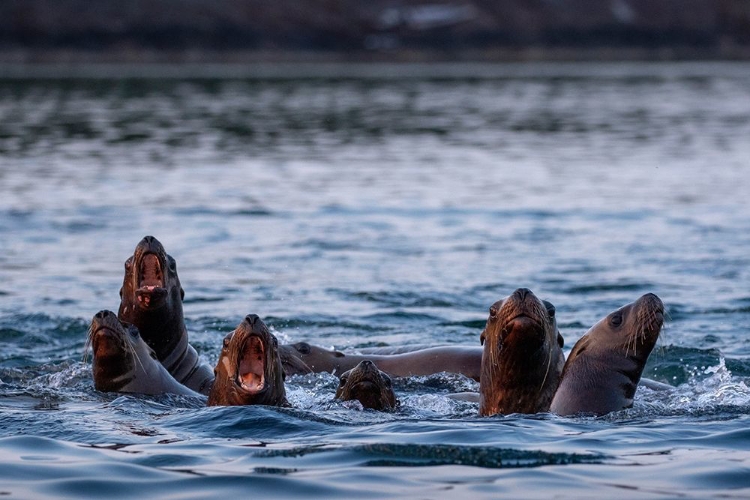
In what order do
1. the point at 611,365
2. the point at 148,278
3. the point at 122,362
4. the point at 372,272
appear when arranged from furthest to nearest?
1. the point at 372,272
2. the point at 148,278
3. the point at 122,362
4. the point at 611,365

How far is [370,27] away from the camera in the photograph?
94.0 meters

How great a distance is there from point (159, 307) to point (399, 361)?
2.14 metres

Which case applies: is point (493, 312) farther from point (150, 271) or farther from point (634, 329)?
point (150, 271)

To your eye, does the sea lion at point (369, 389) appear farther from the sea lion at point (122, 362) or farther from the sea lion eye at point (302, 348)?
the sea lion eye at point (302, 348)

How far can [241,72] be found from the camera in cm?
7331

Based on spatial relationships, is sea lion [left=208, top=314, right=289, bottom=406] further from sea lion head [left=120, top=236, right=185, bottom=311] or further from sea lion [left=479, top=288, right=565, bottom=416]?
sea lion head [left=120, top=236, right=185, bottom=311]

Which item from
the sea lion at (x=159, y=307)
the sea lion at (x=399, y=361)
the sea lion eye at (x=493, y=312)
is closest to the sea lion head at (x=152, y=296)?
the sea lion at (x=159, y=307)

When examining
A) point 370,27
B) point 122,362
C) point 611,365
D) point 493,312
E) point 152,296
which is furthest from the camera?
point 370,27

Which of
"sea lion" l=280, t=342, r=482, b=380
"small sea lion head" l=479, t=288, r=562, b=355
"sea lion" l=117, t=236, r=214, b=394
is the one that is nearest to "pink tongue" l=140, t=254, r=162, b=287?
→ "sea lion" l=117, t=236, r=214, b=394

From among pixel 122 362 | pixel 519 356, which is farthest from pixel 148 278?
pixel 519 356

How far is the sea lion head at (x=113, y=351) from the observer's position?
946 cm

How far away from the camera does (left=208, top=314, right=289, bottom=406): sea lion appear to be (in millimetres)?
8867

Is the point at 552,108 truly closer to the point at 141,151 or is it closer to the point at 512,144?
the point at 512,144

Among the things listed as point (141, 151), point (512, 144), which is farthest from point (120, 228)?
point (512, 144)
